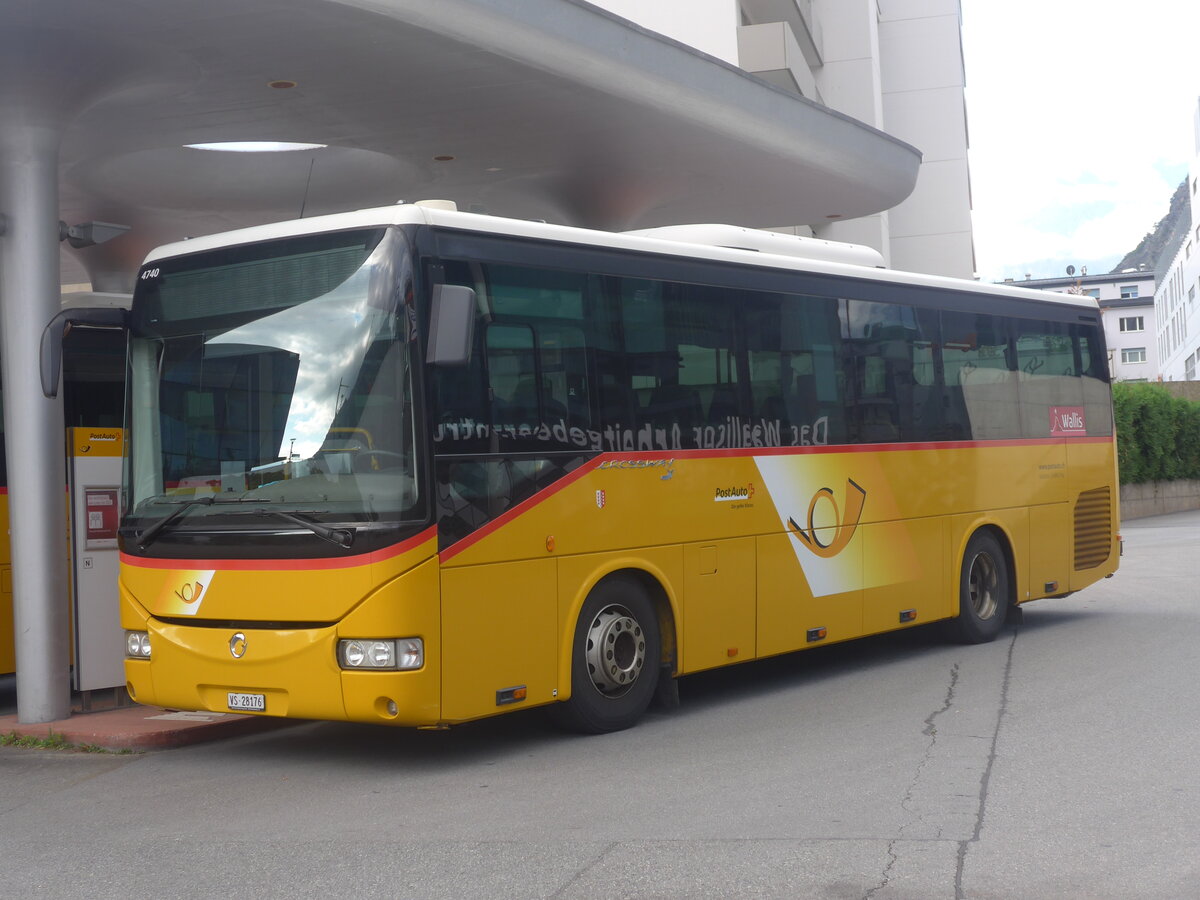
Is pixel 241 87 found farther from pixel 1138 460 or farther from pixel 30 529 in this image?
pixel 1138 460

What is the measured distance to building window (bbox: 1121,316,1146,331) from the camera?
116938mm

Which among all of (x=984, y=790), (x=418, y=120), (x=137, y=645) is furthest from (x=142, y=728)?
(x=418, y=120)

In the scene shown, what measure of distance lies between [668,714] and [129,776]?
11.9 ft

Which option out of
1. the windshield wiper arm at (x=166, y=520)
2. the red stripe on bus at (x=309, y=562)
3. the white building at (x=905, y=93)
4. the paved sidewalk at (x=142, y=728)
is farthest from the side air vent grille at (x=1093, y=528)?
the white building at (x=905, y=93)

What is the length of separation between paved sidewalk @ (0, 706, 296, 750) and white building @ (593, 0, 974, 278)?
2284 cm

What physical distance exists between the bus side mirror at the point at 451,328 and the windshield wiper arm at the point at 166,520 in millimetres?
1710

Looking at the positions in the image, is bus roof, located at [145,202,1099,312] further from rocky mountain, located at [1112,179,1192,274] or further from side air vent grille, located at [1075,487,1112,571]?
rocky mountain, located at [1112,179,1192,274]

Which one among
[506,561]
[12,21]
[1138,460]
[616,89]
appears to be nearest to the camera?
[506,561]

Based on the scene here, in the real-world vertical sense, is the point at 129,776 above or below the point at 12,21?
below

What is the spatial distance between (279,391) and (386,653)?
1.64 metres

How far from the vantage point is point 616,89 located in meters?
13.1

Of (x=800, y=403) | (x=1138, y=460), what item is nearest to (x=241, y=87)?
(x=800, y=403)

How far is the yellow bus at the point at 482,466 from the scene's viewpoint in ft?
26.4

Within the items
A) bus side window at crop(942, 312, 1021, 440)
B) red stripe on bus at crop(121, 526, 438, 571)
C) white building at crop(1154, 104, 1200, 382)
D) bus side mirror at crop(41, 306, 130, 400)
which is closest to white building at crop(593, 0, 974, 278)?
bus side window at crop(942, 312, 1021, 440)
